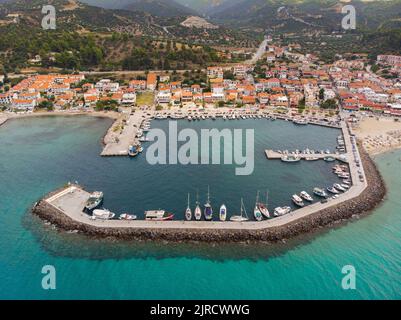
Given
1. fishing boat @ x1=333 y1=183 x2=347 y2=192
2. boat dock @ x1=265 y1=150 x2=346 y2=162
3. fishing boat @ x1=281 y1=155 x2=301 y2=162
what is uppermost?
boat dock @ x1=265 y1=150 x2=346 y2=162

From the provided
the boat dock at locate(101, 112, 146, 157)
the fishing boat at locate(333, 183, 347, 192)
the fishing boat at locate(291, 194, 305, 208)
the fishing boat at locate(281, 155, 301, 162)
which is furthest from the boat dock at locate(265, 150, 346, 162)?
the boat dock at locate(101, 112, 146, 157)

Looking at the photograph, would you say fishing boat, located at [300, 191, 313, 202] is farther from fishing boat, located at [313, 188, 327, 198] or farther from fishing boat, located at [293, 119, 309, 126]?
fishing boat, located at [293, 119, 309, 126]

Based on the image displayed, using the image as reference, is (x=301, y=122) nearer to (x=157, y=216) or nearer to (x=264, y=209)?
(x=264, y=209)

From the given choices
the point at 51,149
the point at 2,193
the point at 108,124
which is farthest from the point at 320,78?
the point at 2,193

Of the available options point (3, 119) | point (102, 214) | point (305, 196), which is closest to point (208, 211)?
point (102, 214)

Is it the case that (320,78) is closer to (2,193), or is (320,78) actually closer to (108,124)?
(108,124)
